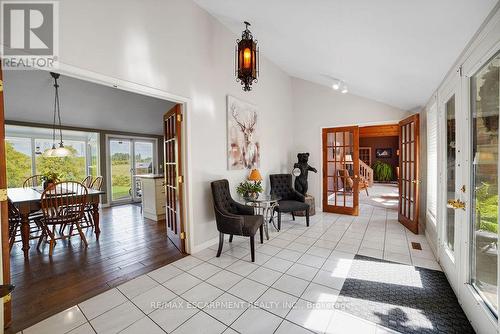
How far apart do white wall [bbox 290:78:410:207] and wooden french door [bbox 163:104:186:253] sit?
3.30 metres

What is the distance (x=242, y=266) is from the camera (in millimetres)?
2611

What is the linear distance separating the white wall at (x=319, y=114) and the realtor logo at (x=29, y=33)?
480cm

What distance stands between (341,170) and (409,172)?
1413mm

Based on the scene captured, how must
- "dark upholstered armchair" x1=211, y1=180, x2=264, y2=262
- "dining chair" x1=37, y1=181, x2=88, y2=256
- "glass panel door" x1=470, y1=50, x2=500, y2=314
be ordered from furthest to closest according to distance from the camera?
"dining chair" x1=37, y1=181, x2=88, y2=256 → "dark upholstered armchair" x1=211, y1=180, x2=264, y2=262 → "glass panel door" x1=470, y1=50, x2=500, y2=314

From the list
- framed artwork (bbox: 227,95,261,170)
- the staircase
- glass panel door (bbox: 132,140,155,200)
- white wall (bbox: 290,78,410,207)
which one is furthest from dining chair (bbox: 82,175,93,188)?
the staircase

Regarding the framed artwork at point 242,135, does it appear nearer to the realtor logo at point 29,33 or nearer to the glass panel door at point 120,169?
the realtor logo at point 29,33

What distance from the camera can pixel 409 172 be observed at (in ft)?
12.9

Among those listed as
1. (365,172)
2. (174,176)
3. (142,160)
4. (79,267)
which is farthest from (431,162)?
(142,160)

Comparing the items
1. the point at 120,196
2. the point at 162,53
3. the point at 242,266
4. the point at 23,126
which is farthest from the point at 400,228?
the point at 23,126

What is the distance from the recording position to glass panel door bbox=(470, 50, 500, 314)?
147 cm

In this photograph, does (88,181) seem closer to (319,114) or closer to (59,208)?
(59,208)

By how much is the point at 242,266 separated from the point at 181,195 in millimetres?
1288

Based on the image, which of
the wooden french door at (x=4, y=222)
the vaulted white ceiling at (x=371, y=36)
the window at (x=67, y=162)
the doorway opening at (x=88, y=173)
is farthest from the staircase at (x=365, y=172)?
the window at (x=67, y=162)

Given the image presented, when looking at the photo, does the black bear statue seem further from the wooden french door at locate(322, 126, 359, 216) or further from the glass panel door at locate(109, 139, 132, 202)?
the glass panel door at locate(109, 139, 132, 202)
